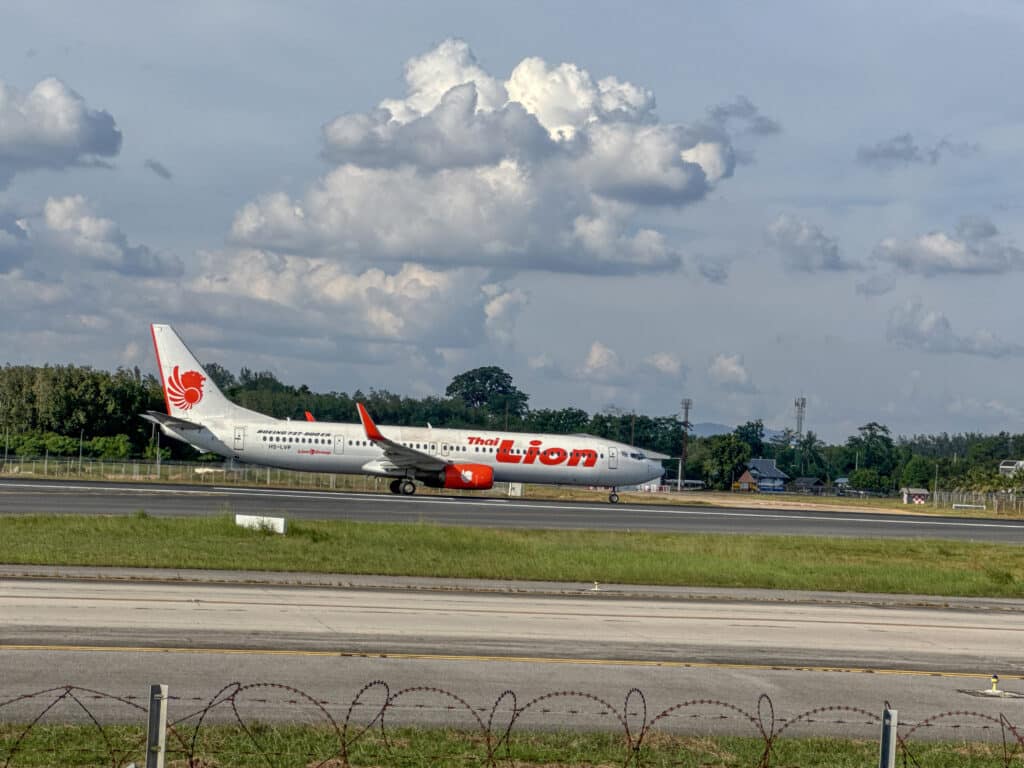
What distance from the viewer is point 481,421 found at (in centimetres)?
15175

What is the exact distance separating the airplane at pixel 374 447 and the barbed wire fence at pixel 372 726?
49833 mm

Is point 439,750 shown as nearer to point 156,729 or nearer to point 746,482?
point 156,729

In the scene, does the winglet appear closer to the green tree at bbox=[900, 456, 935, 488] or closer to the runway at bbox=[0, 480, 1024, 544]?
the runway at bbox=[0, 480, 1024, 544]

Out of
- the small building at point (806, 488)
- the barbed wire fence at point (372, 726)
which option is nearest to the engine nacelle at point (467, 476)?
the barbed wire fence at point (372, 726)

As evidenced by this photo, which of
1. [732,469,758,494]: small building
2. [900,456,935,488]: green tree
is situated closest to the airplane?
[732,469,758,494]: small building

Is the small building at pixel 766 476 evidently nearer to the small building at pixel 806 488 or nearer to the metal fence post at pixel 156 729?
the small building at pixel 806 488

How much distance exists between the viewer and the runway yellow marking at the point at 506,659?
18.7 metres

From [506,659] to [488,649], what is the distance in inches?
35.4

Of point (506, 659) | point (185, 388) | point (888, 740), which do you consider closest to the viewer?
point (888, 740)

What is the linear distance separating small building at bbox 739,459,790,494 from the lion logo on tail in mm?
121298

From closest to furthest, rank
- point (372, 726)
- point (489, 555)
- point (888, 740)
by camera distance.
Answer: point (888, 740)
point (372, 726)
point (489, 555)

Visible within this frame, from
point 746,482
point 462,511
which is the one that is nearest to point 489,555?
point 462,511

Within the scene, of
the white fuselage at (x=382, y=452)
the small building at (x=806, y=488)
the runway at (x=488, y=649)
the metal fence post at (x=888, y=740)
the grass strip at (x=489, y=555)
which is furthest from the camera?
the small building at (x=806, y=488)

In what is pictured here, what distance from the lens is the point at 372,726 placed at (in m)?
14.6
